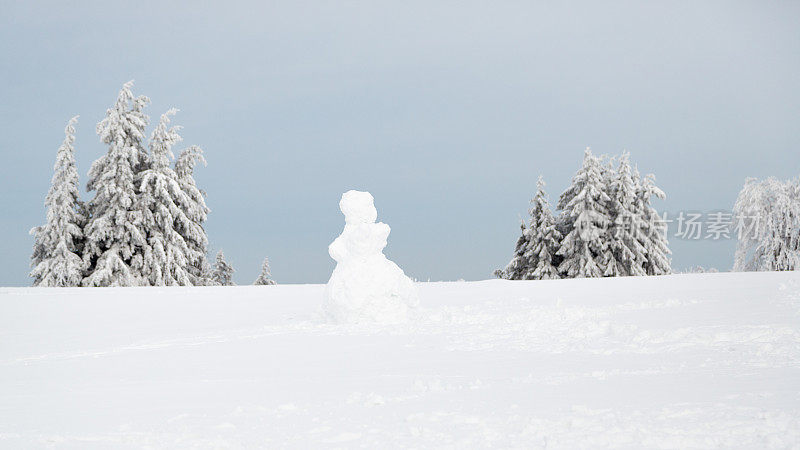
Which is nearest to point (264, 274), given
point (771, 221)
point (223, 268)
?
point (223, 268)

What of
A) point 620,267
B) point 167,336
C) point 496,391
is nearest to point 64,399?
point 496,391

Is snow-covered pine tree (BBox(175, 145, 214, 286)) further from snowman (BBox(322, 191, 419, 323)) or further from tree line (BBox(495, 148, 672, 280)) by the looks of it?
snowman (BBox(322, 191, 419, 323))

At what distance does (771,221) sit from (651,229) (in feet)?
19.5

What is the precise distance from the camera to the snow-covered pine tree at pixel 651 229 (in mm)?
36750

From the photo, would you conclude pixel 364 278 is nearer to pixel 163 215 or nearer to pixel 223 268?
pixel 163 215

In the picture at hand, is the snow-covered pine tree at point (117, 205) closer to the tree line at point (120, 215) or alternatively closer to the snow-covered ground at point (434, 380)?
the tree line at point (120, 215)

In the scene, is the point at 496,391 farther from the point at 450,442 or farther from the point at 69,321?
the point at 69,321

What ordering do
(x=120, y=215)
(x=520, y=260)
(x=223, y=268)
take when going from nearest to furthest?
(x=120, y=215)
(x=520, y=260)
(x=223, y=268)

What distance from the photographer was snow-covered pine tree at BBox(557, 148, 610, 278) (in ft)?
114

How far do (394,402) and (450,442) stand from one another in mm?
1363

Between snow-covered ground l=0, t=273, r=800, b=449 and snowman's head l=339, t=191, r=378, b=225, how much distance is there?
7.03 ft

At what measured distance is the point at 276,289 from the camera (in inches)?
862

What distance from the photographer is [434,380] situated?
6.74 metres

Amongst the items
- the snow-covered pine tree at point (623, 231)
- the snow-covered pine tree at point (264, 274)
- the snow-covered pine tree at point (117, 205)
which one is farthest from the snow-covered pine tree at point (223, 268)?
the snow-covered pine tree at point (623, 231)
